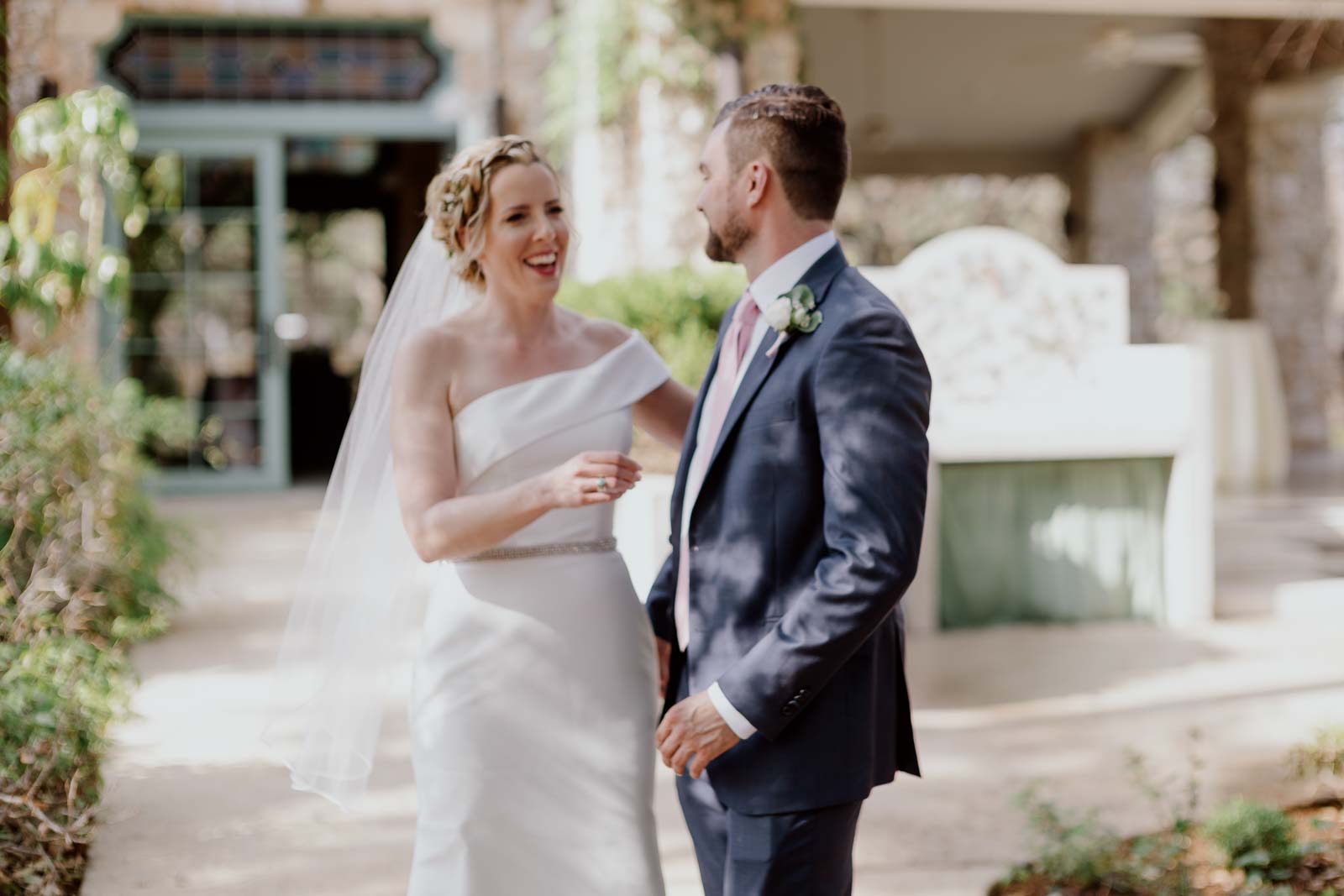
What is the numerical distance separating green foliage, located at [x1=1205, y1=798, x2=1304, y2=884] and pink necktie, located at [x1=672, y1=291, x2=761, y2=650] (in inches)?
65.6

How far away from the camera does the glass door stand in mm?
11008

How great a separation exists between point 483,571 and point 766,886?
0.73 meters

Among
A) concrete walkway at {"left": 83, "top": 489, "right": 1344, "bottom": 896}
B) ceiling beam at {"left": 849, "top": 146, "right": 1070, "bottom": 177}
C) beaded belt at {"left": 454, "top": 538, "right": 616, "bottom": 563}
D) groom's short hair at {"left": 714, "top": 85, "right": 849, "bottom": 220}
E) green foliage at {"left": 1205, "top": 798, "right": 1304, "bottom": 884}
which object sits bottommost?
concrete walkway at {"left": 83, "top": 489, "right": 1344, "bottom": 896}

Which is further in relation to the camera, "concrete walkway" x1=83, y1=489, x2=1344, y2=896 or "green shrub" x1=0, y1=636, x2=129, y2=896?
"concrete walkway" x1=83, y1=489, x2=1344, y2=896

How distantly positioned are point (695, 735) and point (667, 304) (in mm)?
4723

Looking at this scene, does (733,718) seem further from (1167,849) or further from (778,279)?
(1167,849)

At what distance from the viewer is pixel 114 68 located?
1073 centimetres

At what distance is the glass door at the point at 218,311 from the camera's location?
11.0 metres

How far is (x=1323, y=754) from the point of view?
3.31 metres

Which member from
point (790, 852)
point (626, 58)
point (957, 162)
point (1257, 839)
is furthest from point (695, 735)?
point (957, 162)

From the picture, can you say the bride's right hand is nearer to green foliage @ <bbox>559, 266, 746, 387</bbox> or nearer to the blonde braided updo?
the blonde braided updo

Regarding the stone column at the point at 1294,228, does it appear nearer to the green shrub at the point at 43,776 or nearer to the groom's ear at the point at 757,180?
the green shrub at the point at 43,776

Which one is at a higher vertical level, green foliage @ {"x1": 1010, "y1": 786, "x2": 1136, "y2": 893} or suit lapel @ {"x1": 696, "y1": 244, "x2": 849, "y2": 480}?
suit lapel @ {"x1": 696, "y1": 244, "x2": 849, "y2": 480}

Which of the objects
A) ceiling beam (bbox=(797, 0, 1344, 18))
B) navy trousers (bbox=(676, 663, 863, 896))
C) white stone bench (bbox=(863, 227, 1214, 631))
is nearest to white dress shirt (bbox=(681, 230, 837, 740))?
navy trousers (bbox=(676, 663, 863, 896))
